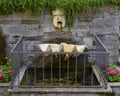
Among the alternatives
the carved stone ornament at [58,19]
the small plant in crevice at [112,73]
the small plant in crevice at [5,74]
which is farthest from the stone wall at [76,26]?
the small plant in crevice at [112,73]

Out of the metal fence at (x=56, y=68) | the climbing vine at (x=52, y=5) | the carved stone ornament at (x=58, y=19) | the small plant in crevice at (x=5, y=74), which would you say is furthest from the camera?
the carved stone ornament at (x=58, y=19)

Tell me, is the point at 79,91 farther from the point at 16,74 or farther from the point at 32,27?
the point at 32,27

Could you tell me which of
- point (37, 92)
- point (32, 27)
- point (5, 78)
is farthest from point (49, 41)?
point (37, 92)

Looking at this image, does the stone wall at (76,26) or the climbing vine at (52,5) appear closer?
the climbing vine at (52,5)

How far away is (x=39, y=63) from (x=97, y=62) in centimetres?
119

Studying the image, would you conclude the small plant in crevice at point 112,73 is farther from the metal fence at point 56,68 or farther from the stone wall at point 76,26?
the stone wall at point 76,26

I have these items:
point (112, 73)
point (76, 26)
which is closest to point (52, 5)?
point (76, 26)

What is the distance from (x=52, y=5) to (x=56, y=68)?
1.27 m

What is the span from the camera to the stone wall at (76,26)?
232 inches

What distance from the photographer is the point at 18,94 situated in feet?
14.8

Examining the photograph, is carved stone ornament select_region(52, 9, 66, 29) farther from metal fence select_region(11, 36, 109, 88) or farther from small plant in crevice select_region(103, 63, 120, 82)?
small plant in crevice select_region(103, 63, 120, 82)

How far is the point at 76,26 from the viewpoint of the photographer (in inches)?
235

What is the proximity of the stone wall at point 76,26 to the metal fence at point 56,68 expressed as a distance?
18 cm

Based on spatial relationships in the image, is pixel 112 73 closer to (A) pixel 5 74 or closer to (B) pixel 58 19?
(B) pixel 58 19
